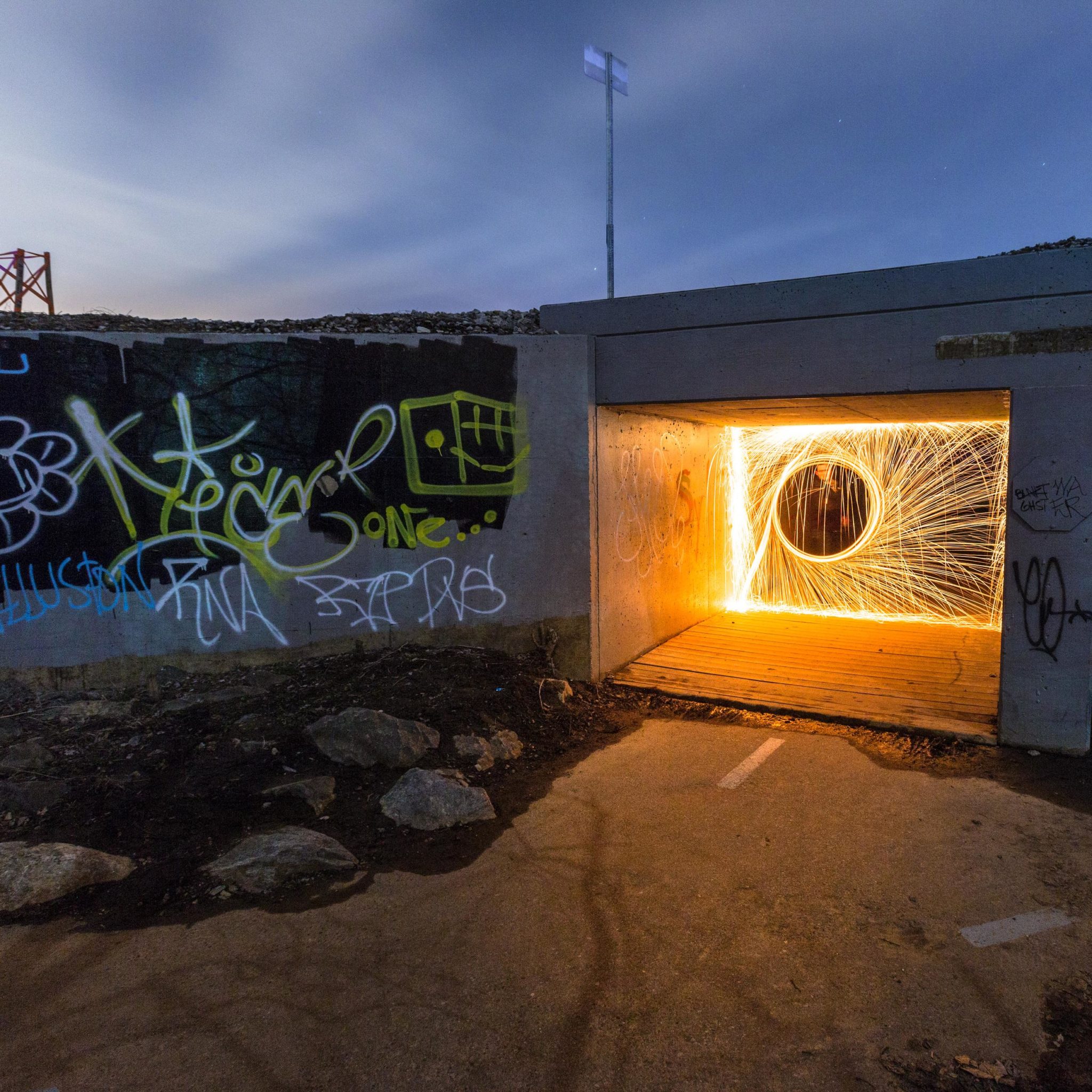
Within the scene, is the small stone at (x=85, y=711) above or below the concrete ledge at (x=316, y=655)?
below

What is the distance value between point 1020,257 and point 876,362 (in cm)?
→ 112

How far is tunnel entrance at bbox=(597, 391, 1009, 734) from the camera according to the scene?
698cm

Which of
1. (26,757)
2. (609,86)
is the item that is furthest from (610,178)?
(26,757)

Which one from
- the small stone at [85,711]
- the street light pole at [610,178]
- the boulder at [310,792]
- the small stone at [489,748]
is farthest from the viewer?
the street light pole at [610,178]

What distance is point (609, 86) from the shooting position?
9.54 metres

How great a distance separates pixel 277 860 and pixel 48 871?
109 centimetres

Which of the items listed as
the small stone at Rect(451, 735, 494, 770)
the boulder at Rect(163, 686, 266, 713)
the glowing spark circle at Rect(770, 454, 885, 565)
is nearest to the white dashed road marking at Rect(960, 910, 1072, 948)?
the small stone at Rect(451, 735, 494, 770)

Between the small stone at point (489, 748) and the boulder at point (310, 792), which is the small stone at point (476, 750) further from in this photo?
the boulder at point (310, 792)

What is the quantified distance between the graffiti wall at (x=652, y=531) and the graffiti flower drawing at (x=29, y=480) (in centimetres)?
441

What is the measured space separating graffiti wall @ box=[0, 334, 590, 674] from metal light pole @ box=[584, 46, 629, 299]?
3129 mm

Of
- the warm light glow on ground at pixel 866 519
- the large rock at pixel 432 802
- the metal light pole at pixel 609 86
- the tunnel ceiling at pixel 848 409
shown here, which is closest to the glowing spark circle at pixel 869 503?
the warm light glow on ground at pixel 866 519

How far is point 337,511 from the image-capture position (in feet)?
20.8

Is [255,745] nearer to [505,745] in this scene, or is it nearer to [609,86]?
[505,745]

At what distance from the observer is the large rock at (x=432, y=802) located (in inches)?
175
